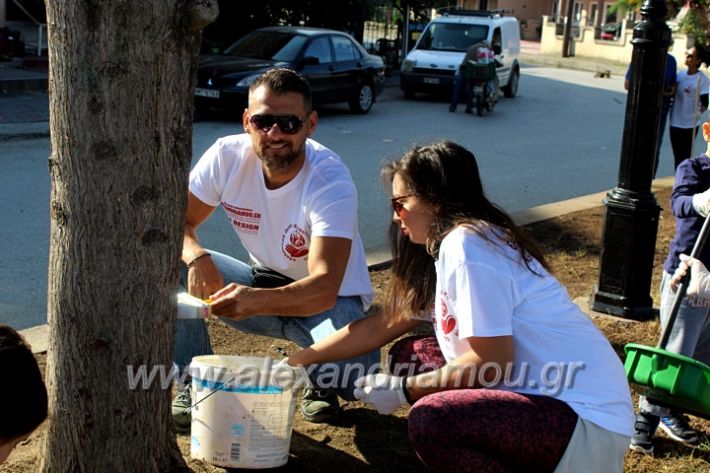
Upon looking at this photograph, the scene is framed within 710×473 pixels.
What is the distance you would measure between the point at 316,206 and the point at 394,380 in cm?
96

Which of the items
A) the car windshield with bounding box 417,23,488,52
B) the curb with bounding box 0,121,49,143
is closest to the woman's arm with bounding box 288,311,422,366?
the curb with bounding box 0,121,49,143

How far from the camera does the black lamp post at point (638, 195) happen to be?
17.6 ft

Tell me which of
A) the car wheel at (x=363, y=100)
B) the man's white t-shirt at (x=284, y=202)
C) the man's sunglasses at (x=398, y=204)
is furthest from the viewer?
the car wheel at (x=363, y=100)

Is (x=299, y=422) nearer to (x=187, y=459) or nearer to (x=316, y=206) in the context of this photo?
(x=187, y=459)

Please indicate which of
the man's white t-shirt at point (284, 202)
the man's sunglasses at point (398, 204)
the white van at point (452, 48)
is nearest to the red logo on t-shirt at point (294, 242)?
the man's white t-shirt at point (284, 202)

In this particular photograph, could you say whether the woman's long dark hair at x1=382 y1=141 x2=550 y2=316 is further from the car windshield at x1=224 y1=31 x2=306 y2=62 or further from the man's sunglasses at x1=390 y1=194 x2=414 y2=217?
the car windshield at x1=224 y1=31 x2=306 y2=62

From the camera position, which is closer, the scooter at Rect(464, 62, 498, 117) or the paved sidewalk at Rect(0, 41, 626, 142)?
the paved sidewalk at Rect(0, 41, 626, 142)

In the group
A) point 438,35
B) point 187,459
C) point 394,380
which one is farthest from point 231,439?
point 438,35

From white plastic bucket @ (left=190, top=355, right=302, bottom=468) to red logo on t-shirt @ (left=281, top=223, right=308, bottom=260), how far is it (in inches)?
28.6

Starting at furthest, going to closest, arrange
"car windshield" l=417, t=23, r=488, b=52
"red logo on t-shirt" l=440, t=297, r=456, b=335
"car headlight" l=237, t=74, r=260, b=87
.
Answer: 1. "car windshield" l=417, t=23, r=488, b=52
2. "car headlight" l=237, t=74, r=260, b=87
3. "red logo on t-shirt" l=440, t=297, r=456, b=335

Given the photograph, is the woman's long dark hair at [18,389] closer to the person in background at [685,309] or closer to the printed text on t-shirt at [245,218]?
the printed text on t-shirt at [245,218]

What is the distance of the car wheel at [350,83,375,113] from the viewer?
16.5m

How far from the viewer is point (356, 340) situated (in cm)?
350

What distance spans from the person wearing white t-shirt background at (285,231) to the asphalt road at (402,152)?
19.1 inches
